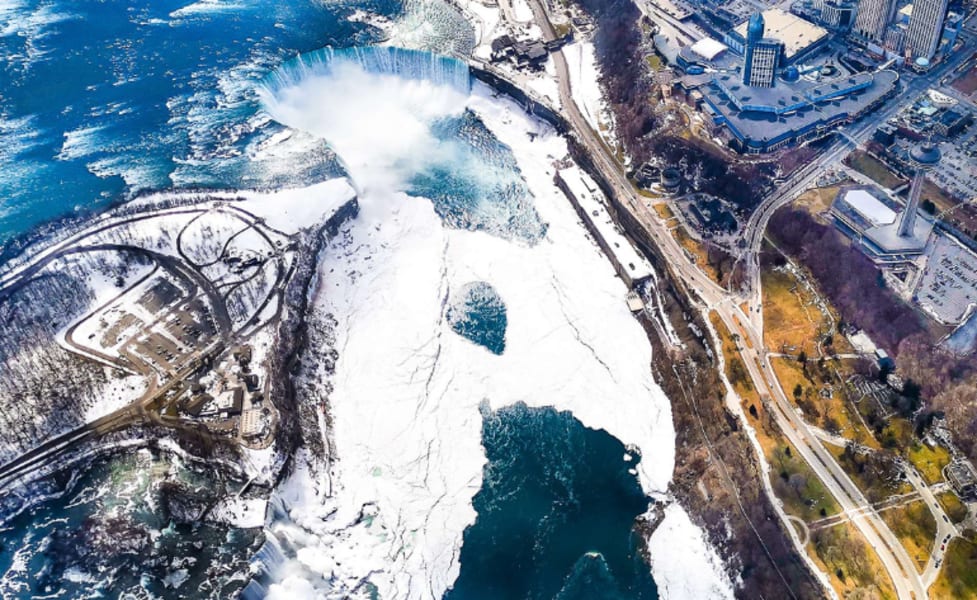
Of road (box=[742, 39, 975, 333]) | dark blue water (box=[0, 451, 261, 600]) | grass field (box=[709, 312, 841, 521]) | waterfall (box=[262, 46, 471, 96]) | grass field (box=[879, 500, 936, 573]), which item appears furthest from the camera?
waterfall (box=[262, 46, 471, 96])

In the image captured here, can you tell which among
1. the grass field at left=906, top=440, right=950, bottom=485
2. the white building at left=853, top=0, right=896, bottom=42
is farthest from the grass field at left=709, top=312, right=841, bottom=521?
the white building at left=853, top=0, right=896, bottom=42

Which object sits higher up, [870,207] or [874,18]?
[874,18]

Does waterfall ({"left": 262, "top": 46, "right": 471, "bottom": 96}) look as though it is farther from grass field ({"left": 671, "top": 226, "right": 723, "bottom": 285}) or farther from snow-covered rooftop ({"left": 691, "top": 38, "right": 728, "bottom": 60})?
grass field ({"left": 671, "top": 226, "right": 723, "bottom": 285})

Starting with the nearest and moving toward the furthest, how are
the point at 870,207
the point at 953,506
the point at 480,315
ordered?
the point at 953,506 → the point at 480,315 → the point at 870,207

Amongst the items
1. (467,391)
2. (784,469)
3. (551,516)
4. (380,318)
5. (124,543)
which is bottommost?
(551,516)

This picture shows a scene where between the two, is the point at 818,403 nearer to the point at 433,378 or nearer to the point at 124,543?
the point at 433,378

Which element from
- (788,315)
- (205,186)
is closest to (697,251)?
(788,315)
